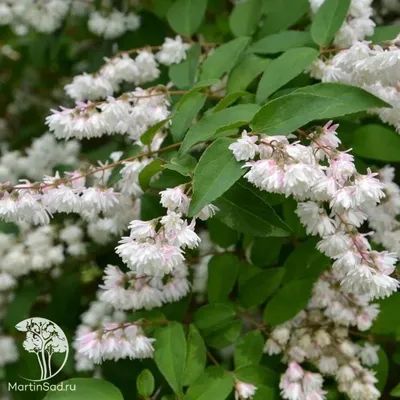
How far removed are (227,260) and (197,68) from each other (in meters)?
0.46

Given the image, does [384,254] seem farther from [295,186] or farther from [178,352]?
[178,352]

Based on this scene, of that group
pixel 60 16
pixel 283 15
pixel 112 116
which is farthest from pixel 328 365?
pixel 60 16

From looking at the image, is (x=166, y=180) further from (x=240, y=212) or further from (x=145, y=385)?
(x=145, y=385)

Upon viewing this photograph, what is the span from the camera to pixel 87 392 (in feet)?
3.47

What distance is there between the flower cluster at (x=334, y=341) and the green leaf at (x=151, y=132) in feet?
1.61

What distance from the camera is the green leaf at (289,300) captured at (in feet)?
3.81

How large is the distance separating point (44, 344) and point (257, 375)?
1.58 ft

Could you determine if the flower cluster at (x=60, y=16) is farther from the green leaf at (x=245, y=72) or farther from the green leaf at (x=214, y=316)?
the green leaf at (x=214, y=316)

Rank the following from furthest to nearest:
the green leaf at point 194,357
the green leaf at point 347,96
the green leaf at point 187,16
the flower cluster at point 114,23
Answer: the flower cluster at point 114,23, the green leaf at point 187,16, the green leaf at point 194,357, the green leaf at point 347,96

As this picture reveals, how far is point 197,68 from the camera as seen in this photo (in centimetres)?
130

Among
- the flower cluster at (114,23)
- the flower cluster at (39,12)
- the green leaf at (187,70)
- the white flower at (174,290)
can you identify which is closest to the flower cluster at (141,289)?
the white flower at (174,290)

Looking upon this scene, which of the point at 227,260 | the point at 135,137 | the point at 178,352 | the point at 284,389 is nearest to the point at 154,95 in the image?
the point at 135,137

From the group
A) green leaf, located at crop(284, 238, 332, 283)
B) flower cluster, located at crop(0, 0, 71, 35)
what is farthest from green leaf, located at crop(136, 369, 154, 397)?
flower cluster, located at crop(0, 0, 71, 35)

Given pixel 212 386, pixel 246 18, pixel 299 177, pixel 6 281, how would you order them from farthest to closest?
pixel 6 281 < pixel 246 18 < pixel 212 386 < pixel 299 177
